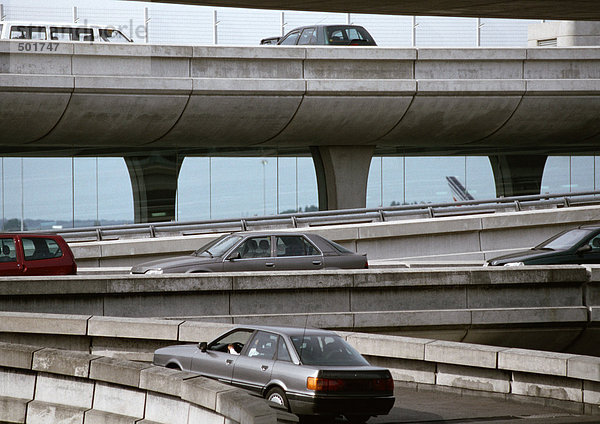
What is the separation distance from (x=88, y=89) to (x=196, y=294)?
1403 centimetres

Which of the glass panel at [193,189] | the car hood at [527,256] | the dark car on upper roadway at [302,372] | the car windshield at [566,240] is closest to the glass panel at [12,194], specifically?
the glass panel at [193,189]

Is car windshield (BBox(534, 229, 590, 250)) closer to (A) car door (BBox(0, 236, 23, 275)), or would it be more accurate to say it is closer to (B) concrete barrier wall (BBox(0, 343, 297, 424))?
(A) car door (BBox(0, 236, 23, 275))

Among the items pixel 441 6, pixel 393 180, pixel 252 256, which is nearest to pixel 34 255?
pixel 252 256

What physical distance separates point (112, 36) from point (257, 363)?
858 inches

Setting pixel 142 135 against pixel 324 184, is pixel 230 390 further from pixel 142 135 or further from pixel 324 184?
pixel 324 184

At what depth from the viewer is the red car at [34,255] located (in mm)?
18203

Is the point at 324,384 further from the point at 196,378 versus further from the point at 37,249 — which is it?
the point at 37,249

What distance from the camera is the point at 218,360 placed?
1070 cm

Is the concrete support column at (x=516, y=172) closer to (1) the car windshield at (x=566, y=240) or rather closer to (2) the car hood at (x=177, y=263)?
(1) the car windshield at (x=566, y=240)

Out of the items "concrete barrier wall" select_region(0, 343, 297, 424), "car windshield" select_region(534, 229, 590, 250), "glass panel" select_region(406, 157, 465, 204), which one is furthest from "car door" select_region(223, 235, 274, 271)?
"glass panel" select_region(406, 157, 465, 204)

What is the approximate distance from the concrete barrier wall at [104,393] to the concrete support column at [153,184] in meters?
26.5

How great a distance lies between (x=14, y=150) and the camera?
35.0 m

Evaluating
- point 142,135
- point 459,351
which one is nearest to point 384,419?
point 459,351

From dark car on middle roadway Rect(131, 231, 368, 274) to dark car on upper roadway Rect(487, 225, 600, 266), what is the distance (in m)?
3.15
